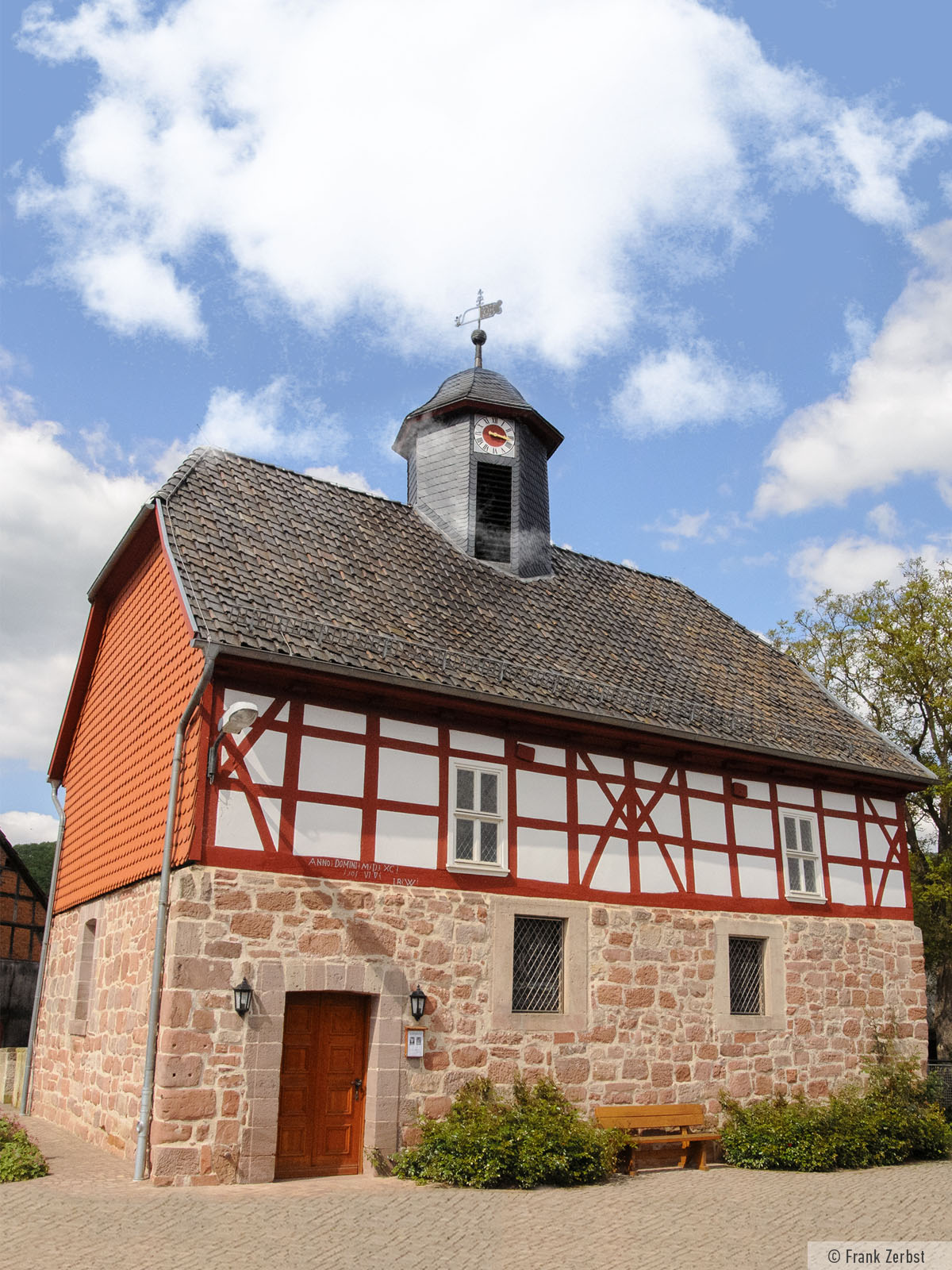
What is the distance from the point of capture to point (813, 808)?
15.4 m

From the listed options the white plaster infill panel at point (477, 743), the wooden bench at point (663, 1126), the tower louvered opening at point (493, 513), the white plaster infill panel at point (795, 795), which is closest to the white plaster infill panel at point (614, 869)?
the white plaster infill panel at point (477, 743)

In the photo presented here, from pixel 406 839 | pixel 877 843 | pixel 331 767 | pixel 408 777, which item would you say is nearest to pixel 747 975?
pixel 877 843

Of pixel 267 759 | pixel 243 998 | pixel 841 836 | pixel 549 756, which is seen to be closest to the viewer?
pixel 243 998

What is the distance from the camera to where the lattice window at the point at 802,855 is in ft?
48.8

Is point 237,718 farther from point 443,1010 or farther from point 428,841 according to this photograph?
point 443,1010

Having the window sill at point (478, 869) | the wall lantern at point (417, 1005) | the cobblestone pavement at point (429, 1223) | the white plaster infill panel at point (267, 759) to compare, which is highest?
the white plaster infill panel at point (267, 759)

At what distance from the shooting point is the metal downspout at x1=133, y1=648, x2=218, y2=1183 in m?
9.72

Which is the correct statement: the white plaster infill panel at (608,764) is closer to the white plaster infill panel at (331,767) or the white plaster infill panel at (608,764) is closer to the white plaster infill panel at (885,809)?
the white plaster infill panel at (331,767)

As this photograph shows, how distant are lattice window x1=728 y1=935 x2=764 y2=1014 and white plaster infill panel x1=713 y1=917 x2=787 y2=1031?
61 millimetres

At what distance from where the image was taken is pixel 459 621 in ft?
46.0

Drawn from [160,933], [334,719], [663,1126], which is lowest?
[663,1126]

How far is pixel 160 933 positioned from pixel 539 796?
179 inches

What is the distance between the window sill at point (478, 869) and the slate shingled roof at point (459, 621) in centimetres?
181

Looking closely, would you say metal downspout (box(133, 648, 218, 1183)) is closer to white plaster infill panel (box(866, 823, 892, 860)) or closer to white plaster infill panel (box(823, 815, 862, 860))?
white plaster infill panel (box(823, 815, 862, 860))
